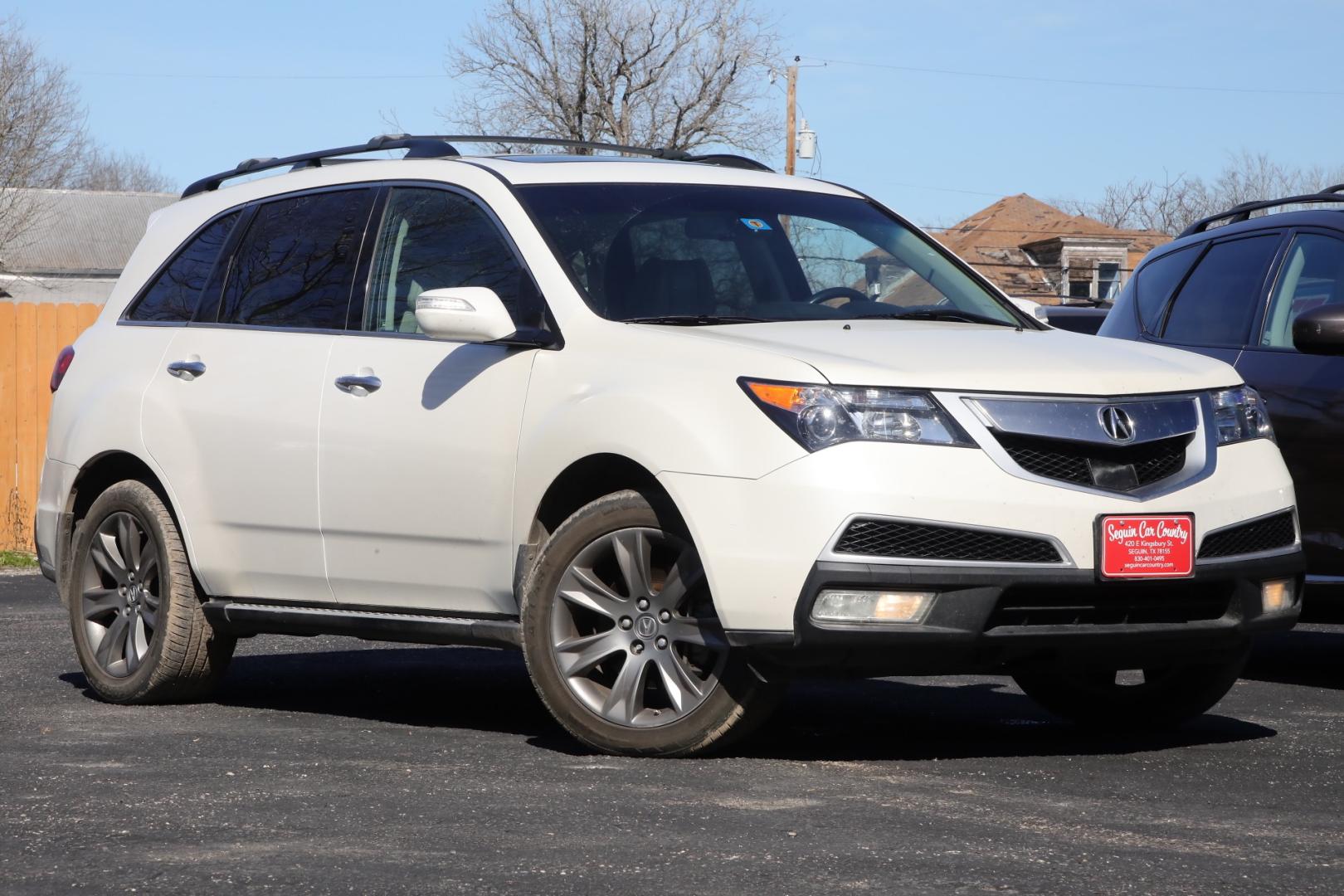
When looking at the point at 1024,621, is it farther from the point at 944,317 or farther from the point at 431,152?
the point at 431,152

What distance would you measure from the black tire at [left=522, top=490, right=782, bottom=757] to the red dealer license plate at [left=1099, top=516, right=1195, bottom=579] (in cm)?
96

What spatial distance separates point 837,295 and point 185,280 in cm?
259

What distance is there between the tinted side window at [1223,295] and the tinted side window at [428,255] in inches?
123

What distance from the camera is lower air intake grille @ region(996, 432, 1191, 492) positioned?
5.23m

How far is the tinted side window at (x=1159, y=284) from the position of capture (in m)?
8.40

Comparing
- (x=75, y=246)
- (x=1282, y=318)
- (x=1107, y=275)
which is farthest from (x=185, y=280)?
(x=75, y=246)

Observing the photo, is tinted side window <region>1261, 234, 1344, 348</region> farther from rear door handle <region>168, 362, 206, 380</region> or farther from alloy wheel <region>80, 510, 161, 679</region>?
alloy wheel <region>80, 510, 161, 679</region>

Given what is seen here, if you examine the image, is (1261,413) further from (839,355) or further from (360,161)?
(360,161)

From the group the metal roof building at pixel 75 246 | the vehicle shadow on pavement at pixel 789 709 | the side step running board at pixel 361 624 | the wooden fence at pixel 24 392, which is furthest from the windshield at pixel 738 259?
the metal roof building at pixel 75 246

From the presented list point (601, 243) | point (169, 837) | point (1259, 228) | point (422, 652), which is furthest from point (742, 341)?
point (422, 652)

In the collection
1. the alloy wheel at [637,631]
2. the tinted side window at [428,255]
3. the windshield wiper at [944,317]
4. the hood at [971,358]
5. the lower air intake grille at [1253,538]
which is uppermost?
the tinted side window at [428,255]

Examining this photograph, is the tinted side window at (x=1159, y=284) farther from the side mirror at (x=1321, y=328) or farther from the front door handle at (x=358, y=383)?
the front door handle at (x=358, y=383)

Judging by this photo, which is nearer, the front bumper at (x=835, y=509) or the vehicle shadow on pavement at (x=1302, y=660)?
the front bumper at (x=835, y=509)

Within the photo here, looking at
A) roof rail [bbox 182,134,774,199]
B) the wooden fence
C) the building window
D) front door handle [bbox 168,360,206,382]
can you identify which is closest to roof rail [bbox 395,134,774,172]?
roof rail [bbox 182,134,774,199]
